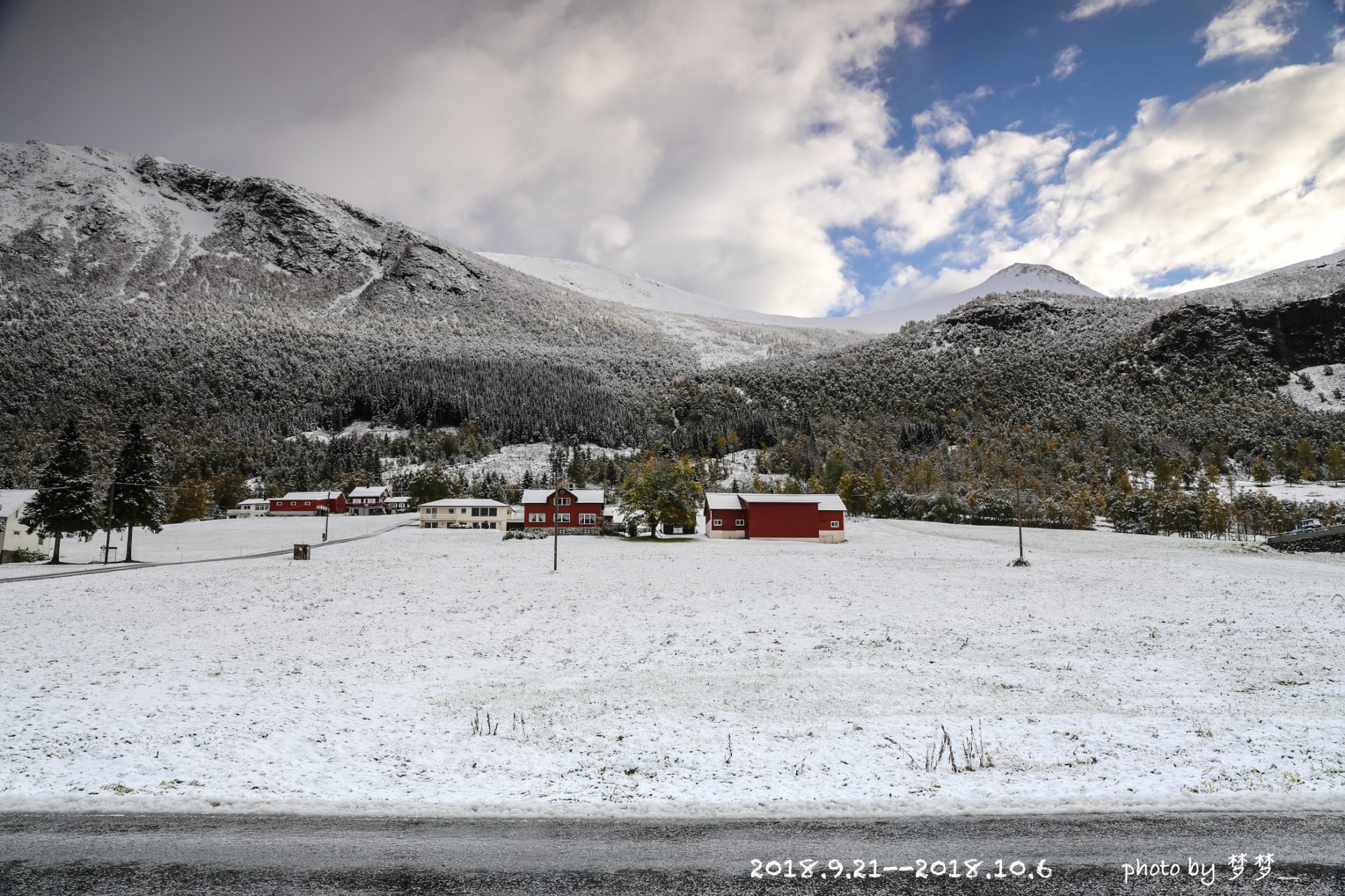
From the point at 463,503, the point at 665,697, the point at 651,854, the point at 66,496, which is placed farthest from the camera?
the point at 463,503

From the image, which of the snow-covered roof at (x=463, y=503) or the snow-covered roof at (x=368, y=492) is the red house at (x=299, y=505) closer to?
the snow-covered roof at (x=368, y=492)

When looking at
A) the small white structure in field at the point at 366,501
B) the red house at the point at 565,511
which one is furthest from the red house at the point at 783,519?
the small white structure in field at the point at 366,501

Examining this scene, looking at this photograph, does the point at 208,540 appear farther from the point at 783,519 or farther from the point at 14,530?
the point at 783,519

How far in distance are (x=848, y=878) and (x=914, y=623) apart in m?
18.6

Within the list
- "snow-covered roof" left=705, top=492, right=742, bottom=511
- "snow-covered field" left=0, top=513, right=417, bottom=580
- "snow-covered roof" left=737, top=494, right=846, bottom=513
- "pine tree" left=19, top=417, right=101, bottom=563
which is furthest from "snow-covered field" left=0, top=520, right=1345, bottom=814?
"snow-covered roof" left=705, top=492, right=742, bottom=511

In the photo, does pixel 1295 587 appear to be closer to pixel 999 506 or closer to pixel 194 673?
pixel 194 673

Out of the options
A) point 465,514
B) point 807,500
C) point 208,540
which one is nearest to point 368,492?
point 465,514

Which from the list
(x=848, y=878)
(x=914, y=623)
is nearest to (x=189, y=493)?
(x=914, y=623)

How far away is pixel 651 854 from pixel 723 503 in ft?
216

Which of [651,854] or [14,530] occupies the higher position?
[14,530]

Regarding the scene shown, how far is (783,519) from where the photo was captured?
70.8 metres

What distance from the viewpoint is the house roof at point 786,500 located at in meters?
70.7

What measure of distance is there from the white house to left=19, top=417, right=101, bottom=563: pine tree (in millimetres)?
5105

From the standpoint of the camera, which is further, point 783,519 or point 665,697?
point 783,519
